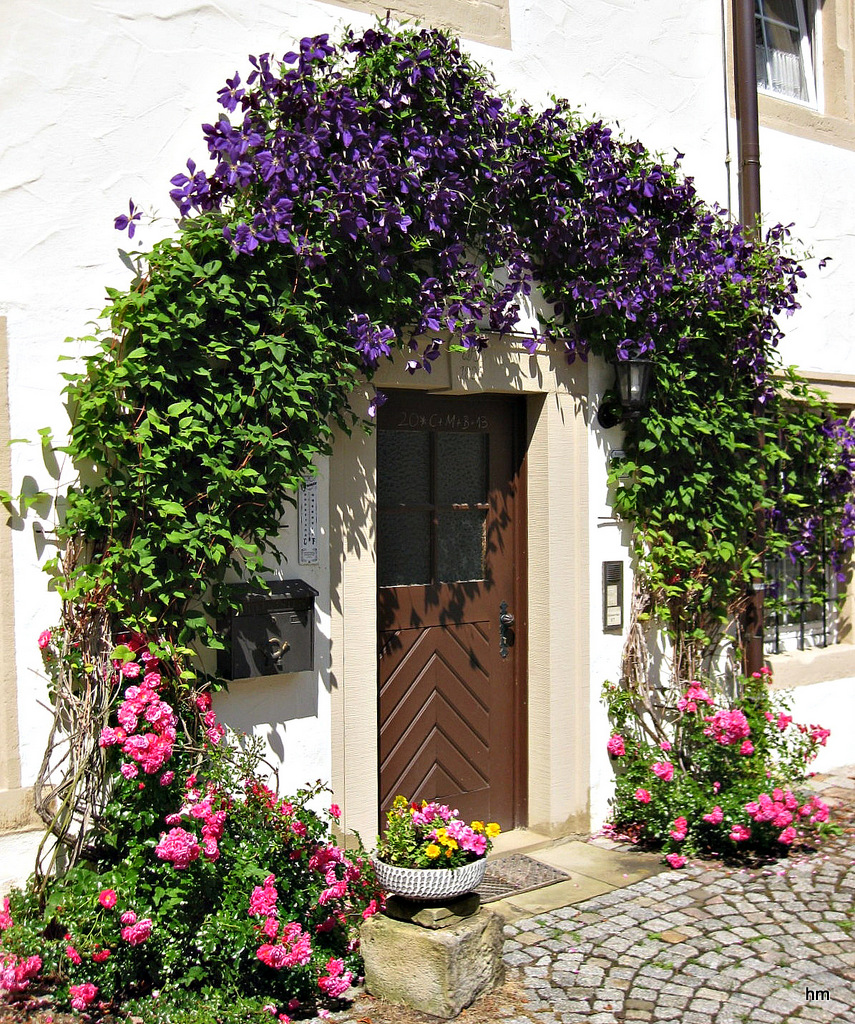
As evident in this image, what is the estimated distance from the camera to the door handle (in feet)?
18.0

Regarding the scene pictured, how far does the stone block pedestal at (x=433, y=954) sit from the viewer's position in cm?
359

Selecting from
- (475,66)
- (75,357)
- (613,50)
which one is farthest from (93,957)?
(613,50)

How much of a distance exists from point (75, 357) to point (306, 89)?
1.45 m

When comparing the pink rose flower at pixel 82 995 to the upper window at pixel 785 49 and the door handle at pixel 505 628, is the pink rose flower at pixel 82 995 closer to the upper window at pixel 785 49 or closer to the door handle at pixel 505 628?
Answer: the door handle at pixel 505 628

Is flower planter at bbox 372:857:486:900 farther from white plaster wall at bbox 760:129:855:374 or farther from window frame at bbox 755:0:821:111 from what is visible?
window frame at bbox 755:0:821:111

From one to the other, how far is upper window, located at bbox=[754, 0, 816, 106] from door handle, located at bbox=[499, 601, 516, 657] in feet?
12.8

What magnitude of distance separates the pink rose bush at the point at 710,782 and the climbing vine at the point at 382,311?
439 millimetres

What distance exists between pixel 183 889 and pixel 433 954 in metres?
0.88

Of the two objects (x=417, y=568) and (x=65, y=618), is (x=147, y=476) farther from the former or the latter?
(x=417, y=568)

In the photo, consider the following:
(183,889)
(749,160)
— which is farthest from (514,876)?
(749,160)

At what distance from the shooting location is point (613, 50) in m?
5.65

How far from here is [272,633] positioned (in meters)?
4.20

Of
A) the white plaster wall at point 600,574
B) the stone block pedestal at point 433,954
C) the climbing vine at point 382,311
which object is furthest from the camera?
the white plaster wall at point 600,574

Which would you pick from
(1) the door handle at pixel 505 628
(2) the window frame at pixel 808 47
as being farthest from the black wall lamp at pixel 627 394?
(2) the window frame at pixel 808 47
